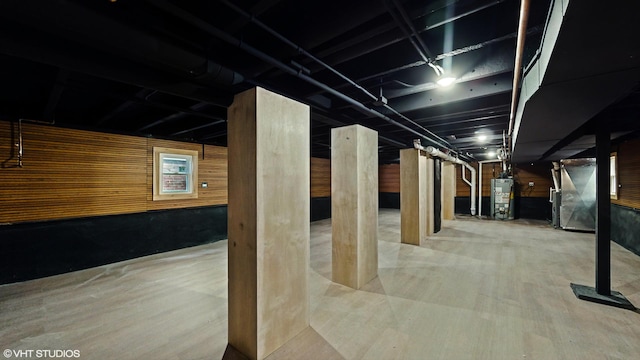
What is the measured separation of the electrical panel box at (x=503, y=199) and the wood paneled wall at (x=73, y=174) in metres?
9.62

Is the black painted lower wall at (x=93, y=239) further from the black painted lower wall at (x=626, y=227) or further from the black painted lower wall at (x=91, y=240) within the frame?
the black painted lower wall at (x=626, y=227)

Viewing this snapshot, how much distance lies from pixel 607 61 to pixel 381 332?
229cm

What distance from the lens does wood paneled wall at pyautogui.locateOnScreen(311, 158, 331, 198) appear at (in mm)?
8398

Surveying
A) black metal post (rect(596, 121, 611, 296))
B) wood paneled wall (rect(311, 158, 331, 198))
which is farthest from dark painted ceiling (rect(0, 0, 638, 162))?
wood paneled wall (rect(311, 158, 331, 198))

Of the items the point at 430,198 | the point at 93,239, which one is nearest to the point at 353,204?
the point at 430,198

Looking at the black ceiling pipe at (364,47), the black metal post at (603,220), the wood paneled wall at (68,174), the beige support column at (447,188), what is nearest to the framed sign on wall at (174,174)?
the wood paneled wall at (68,174)

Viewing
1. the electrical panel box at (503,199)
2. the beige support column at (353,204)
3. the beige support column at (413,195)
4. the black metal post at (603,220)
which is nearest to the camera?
the black metal post at (603,220)

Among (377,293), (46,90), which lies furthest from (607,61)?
(46,90)

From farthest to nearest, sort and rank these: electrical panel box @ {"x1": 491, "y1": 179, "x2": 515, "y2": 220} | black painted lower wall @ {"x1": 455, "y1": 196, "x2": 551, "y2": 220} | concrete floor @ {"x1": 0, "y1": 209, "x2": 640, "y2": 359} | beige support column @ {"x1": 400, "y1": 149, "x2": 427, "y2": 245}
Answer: black painted lower wall @ {"x1": 455, "y1": 196, "x2": 551, "y2": 220} → electrical panel box @ {"x1": 491, "y1": 179, "x2": 515, "y2": 220} → beige support column @ {"x1": 400, "y1": 149, "x2": 427, "y2": 245} → concrete floor @ {"x1": 0, "y1": 209, "x2": 640, "y2": 359}

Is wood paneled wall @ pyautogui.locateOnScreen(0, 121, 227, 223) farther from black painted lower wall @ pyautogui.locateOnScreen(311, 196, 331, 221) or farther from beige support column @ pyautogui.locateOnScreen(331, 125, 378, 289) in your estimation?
black painted lower wall @ pyautogui.locateOnScreen(311, 196, 331, 221)

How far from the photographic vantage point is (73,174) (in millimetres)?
3617

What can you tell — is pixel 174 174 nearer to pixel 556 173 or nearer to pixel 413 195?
pixel 413 195

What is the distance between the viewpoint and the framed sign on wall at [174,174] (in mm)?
4469

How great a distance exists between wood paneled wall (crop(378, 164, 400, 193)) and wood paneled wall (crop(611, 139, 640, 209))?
6802 millimetres
